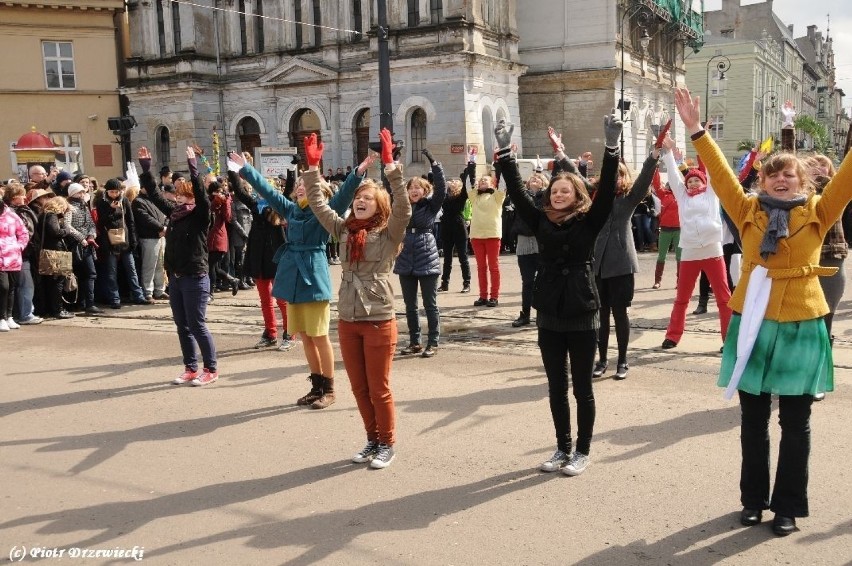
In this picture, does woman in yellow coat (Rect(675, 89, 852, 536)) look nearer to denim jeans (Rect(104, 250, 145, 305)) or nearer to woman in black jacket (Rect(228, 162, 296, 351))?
woman in black jacket (Rect(228, 162, 296, 351))

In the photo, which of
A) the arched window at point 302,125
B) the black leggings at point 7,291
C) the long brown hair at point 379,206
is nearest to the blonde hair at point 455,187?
the black leggings at point 7,291

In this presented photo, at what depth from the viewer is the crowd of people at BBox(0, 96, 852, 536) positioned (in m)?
4.03

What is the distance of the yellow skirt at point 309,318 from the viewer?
641 centimetres

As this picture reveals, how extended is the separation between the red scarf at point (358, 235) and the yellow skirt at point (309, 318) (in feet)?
4.23

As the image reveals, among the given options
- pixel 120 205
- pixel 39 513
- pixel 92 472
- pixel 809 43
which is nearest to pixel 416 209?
pixel 92 472

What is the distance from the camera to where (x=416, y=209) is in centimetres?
847

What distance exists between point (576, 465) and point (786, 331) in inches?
61.3

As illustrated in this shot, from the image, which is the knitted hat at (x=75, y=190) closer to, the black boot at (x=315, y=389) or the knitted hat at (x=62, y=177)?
the knitted hat at (x=62, y=177)

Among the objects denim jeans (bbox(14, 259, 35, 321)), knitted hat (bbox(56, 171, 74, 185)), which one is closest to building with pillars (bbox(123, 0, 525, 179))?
knitted hat (bbox(56, 171, 74, 185))

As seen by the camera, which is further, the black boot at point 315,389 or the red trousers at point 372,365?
the black boot at point 315,389

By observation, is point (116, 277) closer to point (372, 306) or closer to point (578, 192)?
point (372, 306)

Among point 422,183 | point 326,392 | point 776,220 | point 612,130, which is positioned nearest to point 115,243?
point 422,183

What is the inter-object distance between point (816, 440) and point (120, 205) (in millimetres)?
10183

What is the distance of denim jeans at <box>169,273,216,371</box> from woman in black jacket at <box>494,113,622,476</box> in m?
3.59
